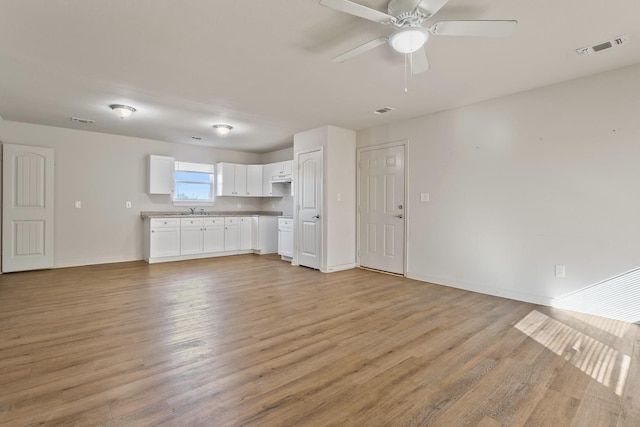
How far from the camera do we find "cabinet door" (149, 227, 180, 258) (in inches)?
240

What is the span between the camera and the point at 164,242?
20.4 ft

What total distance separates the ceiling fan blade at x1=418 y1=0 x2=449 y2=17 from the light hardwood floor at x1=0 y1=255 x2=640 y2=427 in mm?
2383

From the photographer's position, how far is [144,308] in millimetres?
3453

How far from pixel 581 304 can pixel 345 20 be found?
3.73 meters

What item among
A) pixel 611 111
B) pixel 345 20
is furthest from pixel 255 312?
pixel 611 111

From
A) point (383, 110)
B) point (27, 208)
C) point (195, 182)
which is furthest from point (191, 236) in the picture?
point (383, 110)

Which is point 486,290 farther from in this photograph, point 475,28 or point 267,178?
point 267,178

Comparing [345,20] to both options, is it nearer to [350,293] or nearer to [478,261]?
[350,293]

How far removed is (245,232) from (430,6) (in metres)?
6.20

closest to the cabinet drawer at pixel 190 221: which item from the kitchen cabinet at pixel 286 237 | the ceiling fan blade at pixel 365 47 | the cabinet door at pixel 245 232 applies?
the cabinet door at pixel 245 232

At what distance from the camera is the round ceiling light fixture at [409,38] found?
2180 mm

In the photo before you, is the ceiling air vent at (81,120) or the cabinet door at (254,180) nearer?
the ceiling air vent at (81,120)

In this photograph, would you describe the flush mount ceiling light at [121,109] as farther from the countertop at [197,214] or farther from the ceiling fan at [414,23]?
the ceiling fan at [414,23]

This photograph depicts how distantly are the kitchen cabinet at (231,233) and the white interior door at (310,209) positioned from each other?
197 centimetres
